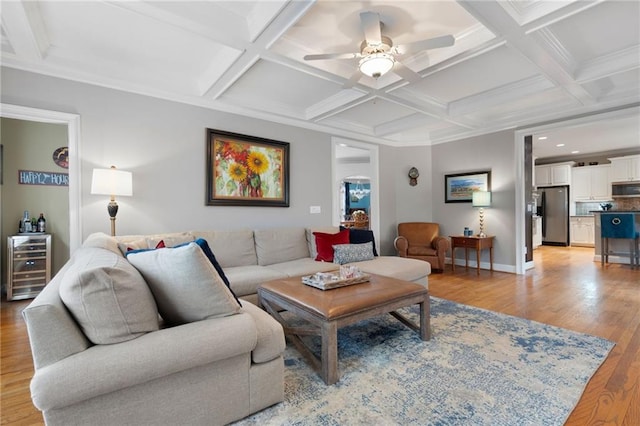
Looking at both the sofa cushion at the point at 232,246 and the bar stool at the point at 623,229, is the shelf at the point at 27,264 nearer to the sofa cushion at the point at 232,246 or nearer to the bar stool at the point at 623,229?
the sofa cushion at the point at 232,246

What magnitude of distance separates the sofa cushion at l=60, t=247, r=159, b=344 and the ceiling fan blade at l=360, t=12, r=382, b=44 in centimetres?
229

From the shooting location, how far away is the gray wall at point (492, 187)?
4949 mm

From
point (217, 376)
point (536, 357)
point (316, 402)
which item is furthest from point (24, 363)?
point (536, 357)

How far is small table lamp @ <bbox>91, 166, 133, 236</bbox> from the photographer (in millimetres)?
2809

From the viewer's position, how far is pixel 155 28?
252cm

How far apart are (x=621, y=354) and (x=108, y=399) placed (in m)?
3.21

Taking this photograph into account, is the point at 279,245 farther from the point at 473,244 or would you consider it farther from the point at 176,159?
the point at 473,244

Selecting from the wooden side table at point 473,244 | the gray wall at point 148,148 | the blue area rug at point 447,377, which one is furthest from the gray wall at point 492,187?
the gray wall at point 148,148

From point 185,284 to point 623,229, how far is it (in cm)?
720

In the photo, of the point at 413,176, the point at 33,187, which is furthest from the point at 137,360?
the point at 413,176

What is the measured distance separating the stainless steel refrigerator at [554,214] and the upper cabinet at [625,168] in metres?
1.00

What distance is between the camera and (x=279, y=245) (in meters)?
3.78

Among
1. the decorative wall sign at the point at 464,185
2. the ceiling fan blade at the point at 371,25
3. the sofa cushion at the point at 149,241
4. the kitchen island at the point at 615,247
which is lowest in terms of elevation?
the kitchen island at the point at 615,247

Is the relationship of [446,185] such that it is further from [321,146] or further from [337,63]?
[337,63]
